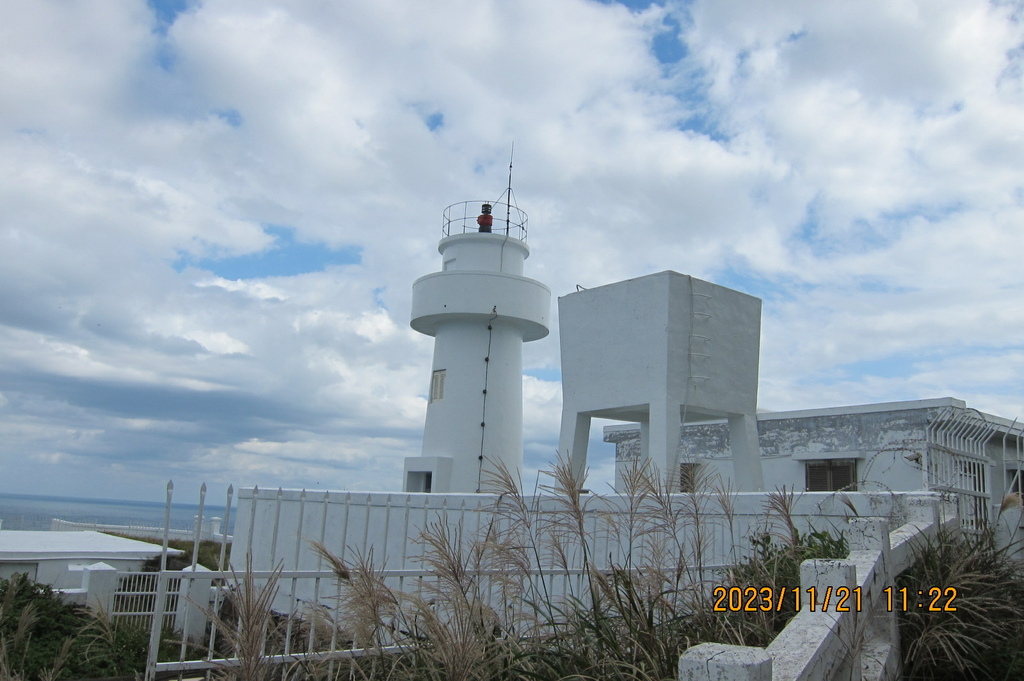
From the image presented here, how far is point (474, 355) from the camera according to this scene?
667 inches

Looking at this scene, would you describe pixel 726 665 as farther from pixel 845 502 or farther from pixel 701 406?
pixel 701 406

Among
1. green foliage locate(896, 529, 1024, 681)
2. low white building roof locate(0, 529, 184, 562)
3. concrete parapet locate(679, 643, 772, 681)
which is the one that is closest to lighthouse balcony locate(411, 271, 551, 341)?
low white building roof locate(0, 529, 184, 562)

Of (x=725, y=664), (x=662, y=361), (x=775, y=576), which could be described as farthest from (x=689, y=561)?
(x=662, y=361)

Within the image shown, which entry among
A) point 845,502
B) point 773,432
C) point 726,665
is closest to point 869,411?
point 773,432

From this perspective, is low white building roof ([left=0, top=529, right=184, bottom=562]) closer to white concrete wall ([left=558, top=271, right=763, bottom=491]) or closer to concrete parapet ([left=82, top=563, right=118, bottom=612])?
concrete parapet ([left=82, top=563, right=118, bottom=612])

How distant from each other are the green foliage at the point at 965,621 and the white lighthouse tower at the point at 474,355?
1133 centimetres

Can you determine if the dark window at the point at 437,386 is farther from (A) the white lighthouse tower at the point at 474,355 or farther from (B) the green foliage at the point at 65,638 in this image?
(B) the green foliage at the point at 65,638

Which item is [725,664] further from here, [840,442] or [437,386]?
[437,386]

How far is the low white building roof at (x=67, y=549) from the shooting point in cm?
1526

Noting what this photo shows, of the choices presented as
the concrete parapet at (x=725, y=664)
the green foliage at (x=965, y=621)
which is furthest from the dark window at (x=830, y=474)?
the concrete parapet at (x=725, y=664)

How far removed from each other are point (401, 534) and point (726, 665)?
8411 mm

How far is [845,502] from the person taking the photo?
20.6 feet

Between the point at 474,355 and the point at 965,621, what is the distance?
1263 cm
